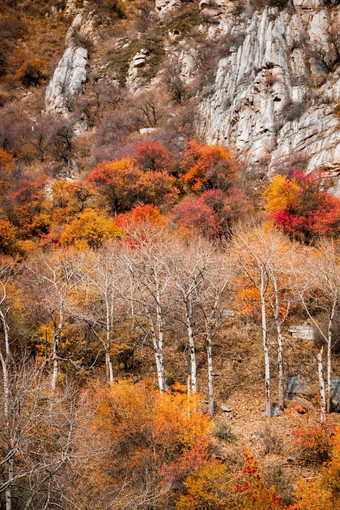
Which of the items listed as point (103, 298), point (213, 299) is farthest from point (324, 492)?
point (103, 298)

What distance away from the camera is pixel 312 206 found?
30.0m

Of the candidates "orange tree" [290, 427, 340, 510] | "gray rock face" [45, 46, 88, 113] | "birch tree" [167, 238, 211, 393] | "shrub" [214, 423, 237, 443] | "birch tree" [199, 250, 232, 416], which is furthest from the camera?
"gray rock face" [45, 46, 88, 113]

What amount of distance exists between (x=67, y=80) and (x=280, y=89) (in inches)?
2049

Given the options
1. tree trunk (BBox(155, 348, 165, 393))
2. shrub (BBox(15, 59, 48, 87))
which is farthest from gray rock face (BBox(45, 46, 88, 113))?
tree trunk (BBox(155, 348, 165, 393))

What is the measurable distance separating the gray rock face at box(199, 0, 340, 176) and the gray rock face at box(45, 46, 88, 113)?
112 feet

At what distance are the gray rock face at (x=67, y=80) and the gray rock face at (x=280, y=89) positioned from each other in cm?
3411

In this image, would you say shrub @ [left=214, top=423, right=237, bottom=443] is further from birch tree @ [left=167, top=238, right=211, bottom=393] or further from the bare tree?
the bare tree

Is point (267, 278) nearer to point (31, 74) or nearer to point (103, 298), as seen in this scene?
point (103, 298)

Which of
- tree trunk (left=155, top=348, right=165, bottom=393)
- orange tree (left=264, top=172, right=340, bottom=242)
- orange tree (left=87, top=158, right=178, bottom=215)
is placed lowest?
tree trunk (left=155, top=348, right=165, bottom=393)

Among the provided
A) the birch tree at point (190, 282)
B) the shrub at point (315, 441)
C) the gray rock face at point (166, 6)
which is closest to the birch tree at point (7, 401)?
the birch tree at point (190, 282)

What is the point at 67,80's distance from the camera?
7262 cm

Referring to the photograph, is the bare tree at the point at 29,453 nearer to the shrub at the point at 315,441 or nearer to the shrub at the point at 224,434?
the shrub at the point at 224,434

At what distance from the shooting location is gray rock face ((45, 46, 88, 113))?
68562 millimetres

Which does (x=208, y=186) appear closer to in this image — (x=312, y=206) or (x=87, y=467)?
(x=312, y=206)
